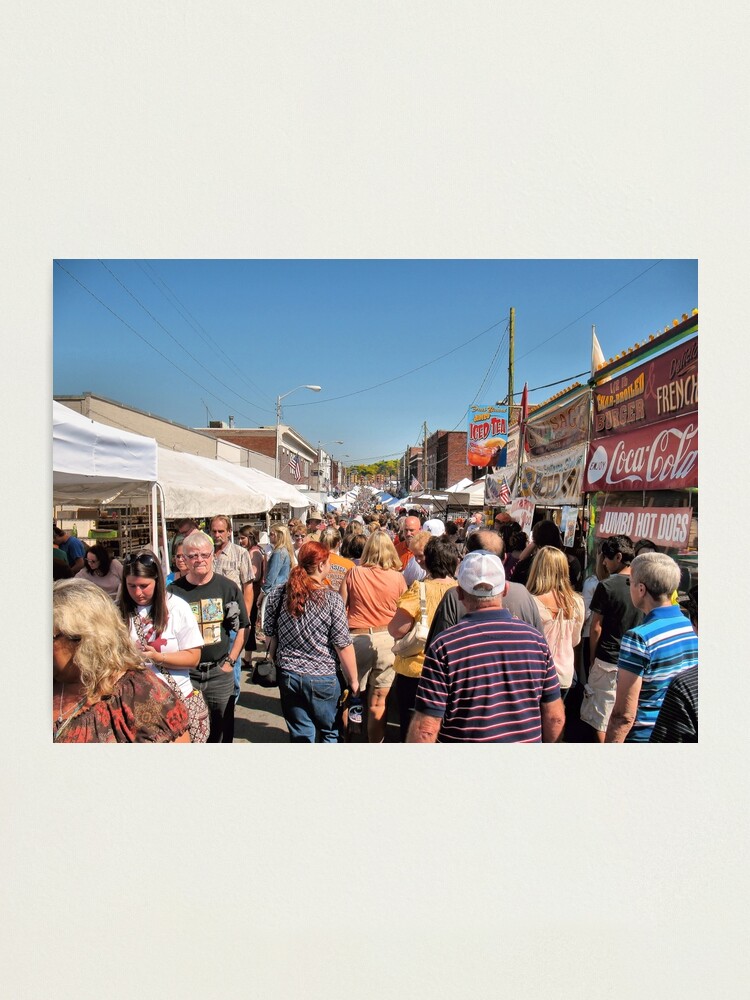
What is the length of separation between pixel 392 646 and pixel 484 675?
1.81 metres

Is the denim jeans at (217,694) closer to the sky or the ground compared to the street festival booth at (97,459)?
closer to the ground

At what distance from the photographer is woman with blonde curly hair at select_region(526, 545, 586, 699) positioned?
3.48m

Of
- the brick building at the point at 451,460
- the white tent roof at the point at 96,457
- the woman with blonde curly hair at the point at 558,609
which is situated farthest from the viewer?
the brick building at the point at 451,460

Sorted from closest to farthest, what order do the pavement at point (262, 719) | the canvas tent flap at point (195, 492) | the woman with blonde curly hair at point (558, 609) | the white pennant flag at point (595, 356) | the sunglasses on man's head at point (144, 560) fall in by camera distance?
the sunglasses on man's head at point (144, 560)
the woman with blonde curly hair at point (558, 609)
the pavement at point (262, 719)
the canvas tent flap at point (195, 492)
the white pennant flag at point (595, 356)

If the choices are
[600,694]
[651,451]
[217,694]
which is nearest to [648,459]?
[651,451]

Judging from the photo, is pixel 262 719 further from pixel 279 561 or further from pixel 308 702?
pixel 279 561

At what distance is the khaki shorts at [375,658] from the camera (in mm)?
3945

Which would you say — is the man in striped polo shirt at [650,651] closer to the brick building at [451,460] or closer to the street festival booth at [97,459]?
the street festival booth at [97,459]

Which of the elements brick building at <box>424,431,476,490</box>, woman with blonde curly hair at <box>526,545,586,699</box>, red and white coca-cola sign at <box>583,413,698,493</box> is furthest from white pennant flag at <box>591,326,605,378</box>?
brick building at <box>424,431,476,490</box>

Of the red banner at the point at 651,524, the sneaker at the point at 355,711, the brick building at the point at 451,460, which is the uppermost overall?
the brick building at the point at 451,460

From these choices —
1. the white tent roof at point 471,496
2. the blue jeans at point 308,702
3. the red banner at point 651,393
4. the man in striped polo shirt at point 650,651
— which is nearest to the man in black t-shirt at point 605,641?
the man in striped polo shirt at point 650,651

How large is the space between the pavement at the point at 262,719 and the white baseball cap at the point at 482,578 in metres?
2.58
